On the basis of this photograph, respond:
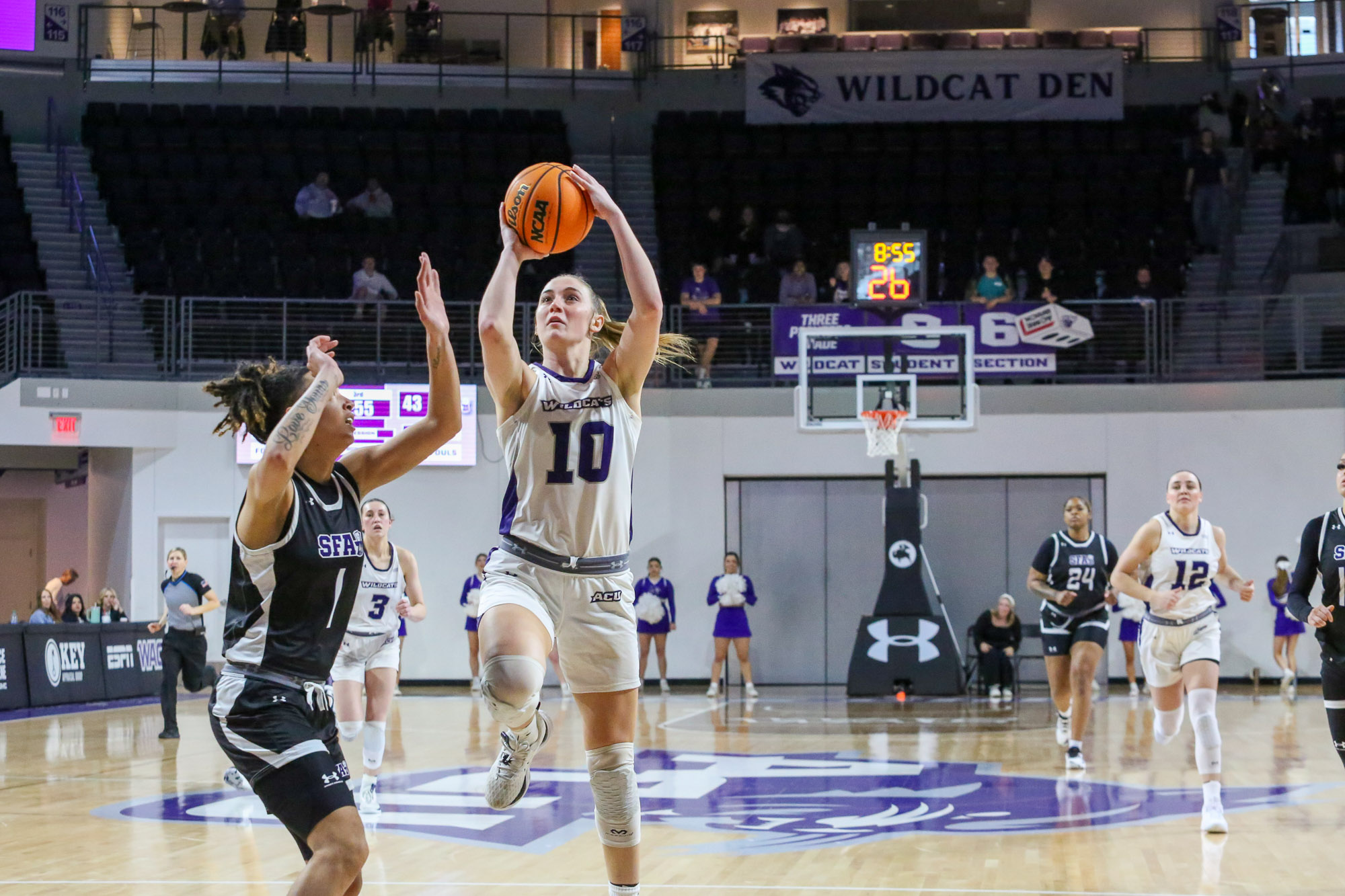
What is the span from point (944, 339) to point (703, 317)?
3.48 m

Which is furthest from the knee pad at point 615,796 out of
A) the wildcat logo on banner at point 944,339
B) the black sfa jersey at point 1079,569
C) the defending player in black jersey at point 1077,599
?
the wildcat logo on banner at point 944,339

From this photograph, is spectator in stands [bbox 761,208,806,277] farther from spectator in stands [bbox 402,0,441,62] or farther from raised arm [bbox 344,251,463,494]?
raised arm [bbox 344,251,463,494]

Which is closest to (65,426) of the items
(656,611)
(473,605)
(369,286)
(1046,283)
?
→ (369,286)

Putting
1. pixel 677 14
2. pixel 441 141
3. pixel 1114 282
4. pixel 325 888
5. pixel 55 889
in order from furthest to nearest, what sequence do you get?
pixel 677 14 < pixel 441 141 < pixel 1114 282 < pixel 55 889 < pixel 325 888

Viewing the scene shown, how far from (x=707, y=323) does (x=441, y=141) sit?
19.7 ft

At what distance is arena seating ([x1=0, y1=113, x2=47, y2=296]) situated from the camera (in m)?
20.1

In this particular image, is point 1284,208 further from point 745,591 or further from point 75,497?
point 75,497

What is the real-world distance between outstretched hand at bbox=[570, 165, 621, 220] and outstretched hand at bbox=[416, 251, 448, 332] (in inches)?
26.6

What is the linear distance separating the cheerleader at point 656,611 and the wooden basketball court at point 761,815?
4293 mm

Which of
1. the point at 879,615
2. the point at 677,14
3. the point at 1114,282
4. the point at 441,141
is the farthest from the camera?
the point at 677,14

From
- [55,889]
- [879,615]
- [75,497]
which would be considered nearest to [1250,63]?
[879,615]

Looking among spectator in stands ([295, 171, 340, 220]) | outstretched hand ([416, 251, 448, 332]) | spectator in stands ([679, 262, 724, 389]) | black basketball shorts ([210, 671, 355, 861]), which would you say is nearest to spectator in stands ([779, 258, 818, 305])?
spectator in stands ([679, 262, 724, 389])

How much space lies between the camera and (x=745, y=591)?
746 inches

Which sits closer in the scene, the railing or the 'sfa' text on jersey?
the 'sfa' text on jersey
